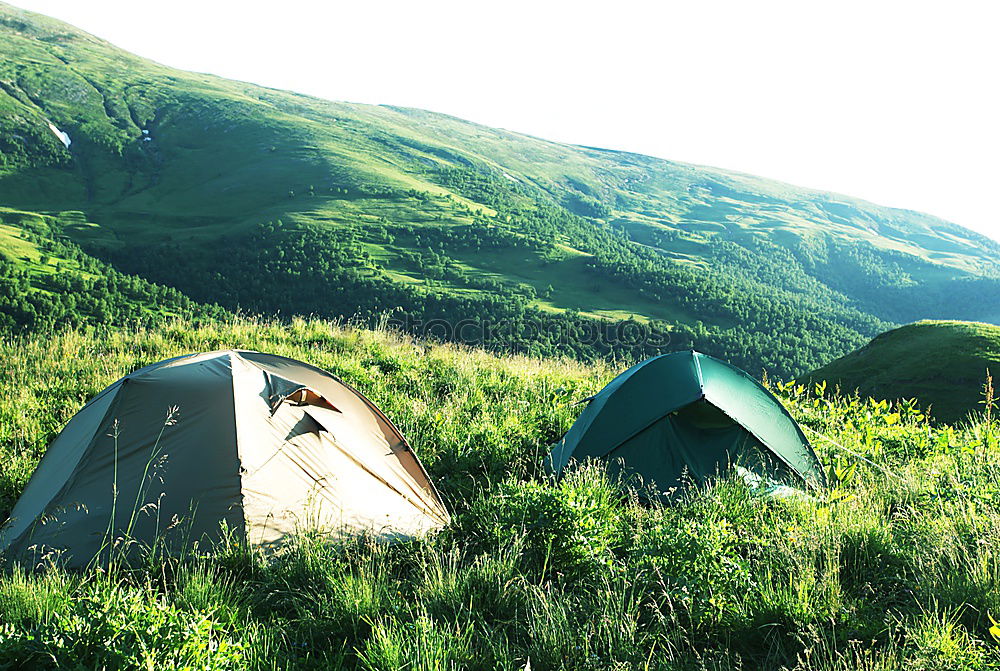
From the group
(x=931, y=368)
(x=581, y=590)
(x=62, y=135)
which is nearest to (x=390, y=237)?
(x=62, y=135)

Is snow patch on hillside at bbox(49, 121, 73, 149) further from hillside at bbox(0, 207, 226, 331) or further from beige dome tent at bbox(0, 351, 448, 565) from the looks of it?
beige dome tent at bbox(0, 351, 448, 565)

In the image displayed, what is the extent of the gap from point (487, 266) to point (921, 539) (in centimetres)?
9929

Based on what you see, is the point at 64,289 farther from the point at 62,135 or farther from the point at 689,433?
the point at 62,135

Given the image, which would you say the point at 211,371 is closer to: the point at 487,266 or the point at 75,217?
the point at 487,266

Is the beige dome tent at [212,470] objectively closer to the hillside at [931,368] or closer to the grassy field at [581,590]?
the grassy field at [581,590]

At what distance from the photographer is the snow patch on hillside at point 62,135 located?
13850 centimetres

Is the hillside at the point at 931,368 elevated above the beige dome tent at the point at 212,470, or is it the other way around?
the hillside at the point at 931,368

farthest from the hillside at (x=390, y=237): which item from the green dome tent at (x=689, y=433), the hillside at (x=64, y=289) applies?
the green dome tent at (x=689, y=433)

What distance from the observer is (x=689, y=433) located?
21.4ft

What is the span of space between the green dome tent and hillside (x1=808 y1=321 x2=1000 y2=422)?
6138 millimetres

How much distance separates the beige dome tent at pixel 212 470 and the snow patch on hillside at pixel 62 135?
165970 mm

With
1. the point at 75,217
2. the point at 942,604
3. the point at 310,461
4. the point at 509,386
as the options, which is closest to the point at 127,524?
the point at 310,461

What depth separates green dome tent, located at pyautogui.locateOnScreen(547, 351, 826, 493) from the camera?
251 inches

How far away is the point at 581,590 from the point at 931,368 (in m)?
11.3
